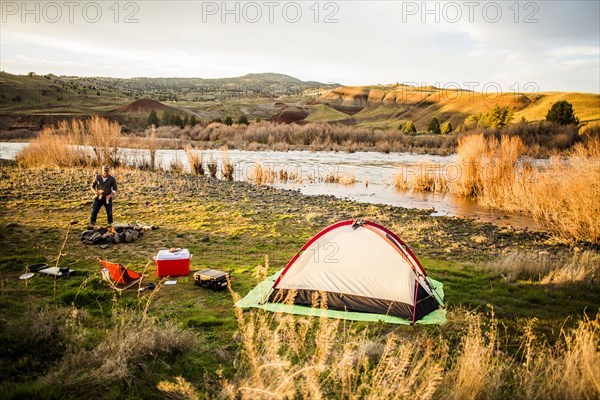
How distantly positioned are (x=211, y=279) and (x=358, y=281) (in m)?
2.80

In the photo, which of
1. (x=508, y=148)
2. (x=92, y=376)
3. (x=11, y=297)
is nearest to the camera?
(x=92, y=376)

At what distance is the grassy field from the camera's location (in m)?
3.85

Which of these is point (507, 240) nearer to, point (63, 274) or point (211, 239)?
point (211, 239)

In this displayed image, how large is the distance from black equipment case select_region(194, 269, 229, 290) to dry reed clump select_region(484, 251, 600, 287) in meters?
6.07

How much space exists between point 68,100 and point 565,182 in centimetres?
10627

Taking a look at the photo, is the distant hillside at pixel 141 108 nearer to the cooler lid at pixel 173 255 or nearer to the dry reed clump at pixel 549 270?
the cooler lid at pixel 173 255

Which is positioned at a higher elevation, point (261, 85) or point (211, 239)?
point (261, 85)

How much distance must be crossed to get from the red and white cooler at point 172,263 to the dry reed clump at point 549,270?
272 inches

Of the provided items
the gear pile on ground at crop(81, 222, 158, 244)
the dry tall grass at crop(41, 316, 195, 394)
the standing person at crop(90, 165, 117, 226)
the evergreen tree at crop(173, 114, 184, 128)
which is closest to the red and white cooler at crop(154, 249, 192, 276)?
the gear pile on ground at crop(81, 222, 158, 244)

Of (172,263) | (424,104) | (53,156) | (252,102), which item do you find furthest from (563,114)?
(252,102)

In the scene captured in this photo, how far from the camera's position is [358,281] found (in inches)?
280

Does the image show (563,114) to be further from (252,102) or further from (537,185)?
(252,102)

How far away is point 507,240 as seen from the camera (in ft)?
41.8

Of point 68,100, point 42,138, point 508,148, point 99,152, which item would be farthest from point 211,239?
point 68,100
